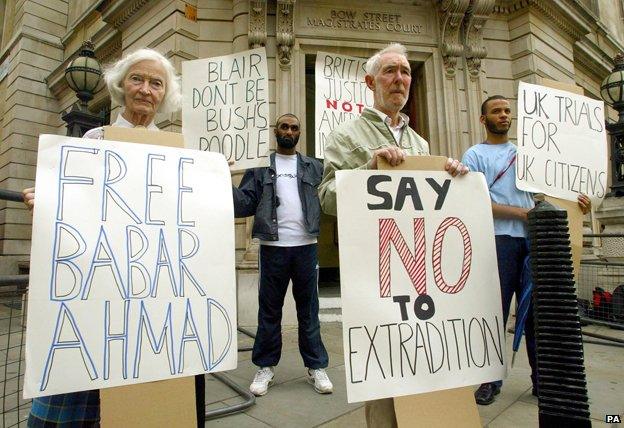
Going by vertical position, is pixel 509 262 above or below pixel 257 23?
below

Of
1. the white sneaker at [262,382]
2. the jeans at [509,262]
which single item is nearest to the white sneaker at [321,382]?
the white sneaker at [262,382]

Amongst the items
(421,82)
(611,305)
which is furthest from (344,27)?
(611,305)

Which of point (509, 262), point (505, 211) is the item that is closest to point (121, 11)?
point (505, 211)

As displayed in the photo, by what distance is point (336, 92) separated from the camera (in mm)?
4543

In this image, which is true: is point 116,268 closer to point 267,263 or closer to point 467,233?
point 467,233

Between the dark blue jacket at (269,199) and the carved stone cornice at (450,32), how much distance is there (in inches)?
185

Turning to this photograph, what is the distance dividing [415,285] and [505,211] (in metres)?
1.46

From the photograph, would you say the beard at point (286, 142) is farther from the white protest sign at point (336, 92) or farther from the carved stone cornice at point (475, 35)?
the carved stone cornice at point (475, 35)

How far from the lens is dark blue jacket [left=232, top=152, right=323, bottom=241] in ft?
9.72

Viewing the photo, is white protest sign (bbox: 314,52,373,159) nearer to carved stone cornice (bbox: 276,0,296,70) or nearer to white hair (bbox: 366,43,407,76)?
carved stone cornice (bbox: 276,0,296,70)

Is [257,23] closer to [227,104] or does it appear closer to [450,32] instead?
[450,32]

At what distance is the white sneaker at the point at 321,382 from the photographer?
9.08ft

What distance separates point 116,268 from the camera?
132 cm

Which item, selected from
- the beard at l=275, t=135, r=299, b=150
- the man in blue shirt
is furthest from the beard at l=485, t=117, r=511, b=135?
the beard at l=275, t=135, r=299, b=150
